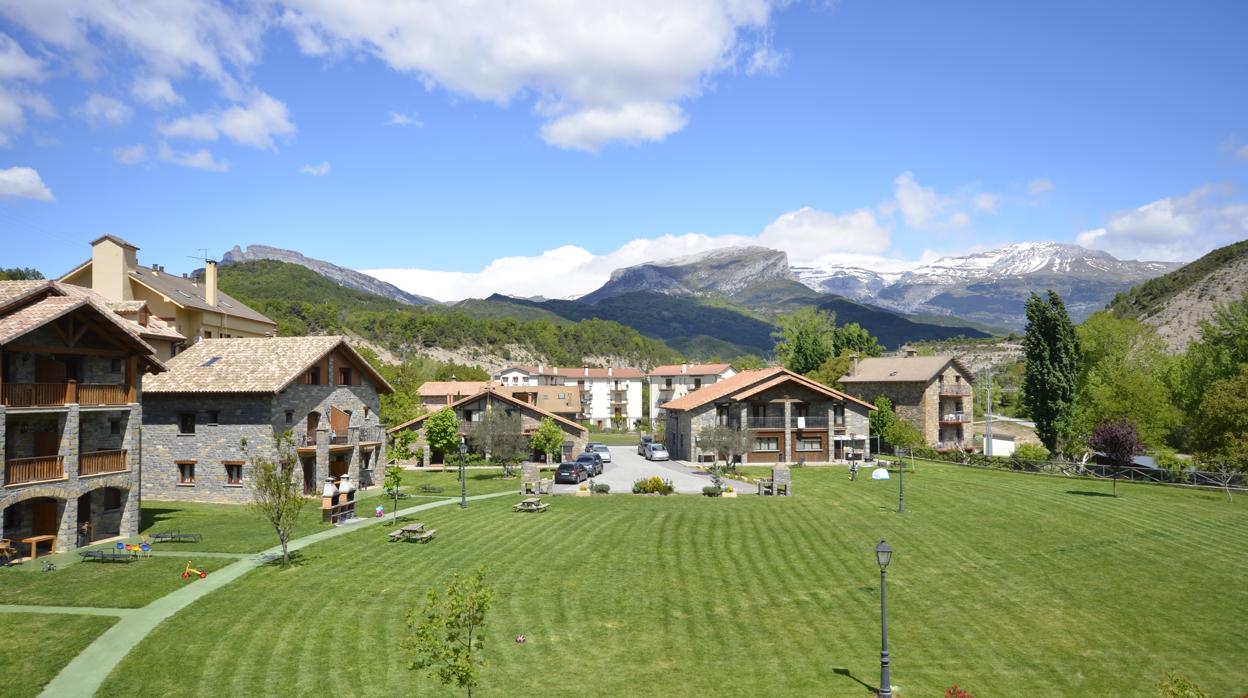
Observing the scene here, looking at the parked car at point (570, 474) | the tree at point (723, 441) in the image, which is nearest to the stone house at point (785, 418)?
the tree at point (723, 441)

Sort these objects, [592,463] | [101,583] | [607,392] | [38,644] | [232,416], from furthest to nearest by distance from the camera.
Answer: [607,392] → [592,463] → [232,416] → [101,583] → [38,644]

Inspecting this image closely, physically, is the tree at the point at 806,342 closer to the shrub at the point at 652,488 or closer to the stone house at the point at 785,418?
the stone house at the point at 785,418

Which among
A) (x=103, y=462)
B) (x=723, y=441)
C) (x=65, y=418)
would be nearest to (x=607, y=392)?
(x=723, y=441)

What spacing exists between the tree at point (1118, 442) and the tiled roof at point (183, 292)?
65.6m

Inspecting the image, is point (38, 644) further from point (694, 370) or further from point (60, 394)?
point (694, 370)

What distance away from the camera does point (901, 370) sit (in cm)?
8238

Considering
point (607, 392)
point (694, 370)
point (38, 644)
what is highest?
point (694, 370)

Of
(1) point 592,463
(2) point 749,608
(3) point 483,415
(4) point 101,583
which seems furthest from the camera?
(3) point 483,415

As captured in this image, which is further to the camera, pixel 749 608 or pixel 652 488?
pixel 652 488

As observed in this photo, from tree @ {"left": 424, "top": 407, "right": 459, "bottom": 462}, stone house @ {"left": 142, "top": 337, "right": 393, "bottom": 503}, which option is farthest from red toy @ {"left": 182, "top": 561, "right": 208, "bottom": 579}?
tree @ {"left": 424, "top": 407, "right": 459, "bottom": 462}

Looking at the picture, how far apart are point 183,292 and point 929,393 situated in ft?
223

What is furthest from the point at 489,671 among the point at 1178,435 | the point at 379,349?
the point at 379,349

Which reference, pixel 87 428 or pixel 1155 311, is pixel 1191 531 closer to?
pixel 87 428

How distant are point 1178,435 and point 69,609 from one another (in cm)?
8876
